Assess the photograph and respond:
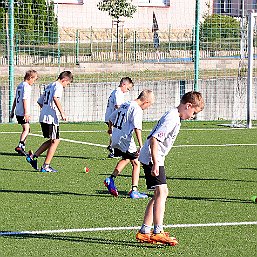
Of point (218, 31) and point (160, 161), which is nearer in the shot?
point (160, 161)

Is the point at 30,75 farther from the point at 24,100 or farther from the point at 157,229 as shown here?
the point at 157,229

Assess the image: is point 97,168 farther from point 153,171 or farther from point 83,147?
point 153,171

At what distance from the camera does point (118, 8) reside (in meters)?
36.2

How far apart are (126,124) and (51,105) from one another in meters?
3.22

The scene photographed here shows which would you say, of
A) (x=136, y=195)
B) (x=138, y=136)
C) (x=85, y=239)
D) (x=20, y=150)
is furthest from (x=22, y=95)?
(x=85, y=239)

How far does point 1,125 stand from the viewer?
2142 centimetres

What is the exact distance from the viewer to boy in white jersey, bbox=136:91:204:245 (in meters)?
8.67

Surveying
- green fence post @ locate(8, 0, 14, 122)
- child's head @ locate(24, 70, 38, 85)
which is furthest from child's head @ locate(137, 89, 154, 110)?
green fence post @ locate(8, 0, 14, 122)

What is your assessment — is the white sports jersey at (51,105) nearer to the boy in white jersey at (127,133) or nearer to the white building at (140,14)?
the boy in white jersey at (127,133)

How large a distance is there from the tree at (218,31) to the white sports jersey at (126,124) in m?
13.7

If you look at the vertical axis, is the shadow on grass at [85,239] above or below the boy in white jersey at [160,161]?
below

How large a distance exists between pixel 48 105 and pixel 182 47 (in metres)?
11.9

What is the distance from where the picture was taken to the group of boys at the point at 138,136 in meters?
8.73

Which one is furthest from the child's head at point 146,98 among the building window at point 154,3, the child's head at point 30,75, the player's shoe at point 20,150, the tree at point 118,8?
the building window at point 154,3
